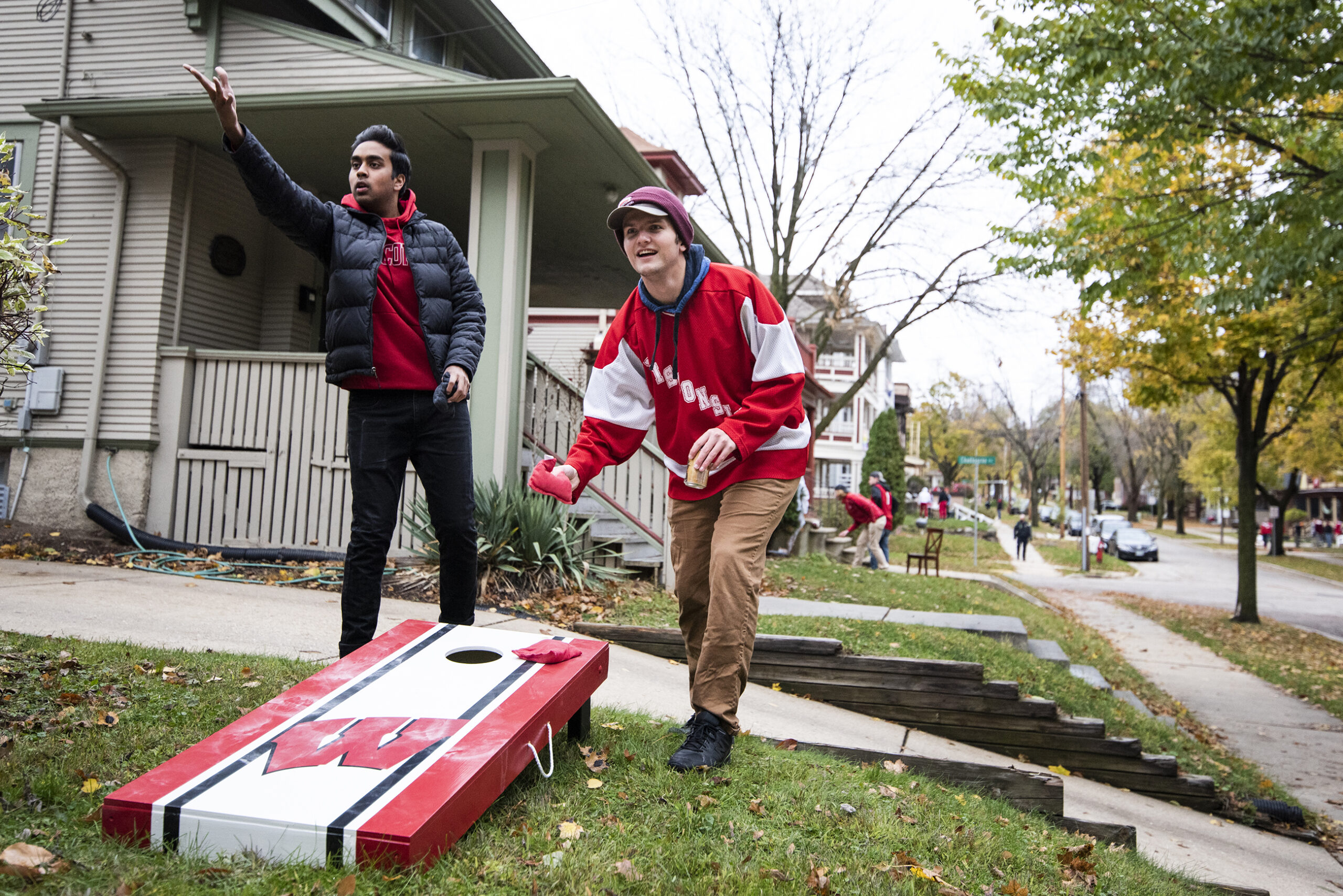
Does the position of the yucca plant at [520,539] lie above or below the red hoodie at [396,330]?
below

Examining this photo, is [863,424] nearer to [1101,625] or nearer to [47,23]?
[1101,625]

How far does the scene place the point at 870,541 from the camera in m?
15.6

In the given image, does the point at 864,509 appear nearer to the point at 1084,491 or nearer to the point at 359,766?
the point at 1084,491

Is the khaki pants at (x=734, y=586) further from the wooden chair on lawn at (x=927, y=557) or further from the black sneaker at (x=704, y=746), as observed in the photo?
the wooden chair on lawn at (x=927, y=557)

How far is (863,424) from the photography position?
46.9m

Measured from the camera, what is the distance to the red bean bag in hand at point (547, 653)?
110 inches

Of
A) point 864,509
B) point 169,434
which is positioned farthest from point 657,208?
point 864,509

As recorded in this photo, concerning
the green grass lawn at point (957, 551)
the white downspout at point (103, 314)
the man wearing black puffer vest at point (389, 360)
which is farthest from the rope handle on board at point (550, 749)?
the green grass lawn at point (957, 551)

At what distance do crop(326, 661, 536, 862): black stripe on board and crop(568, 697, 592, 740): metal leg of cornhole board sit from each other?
607mm

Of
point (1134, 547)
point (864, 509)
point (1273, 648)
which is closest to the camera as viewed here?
point (1273, 648)

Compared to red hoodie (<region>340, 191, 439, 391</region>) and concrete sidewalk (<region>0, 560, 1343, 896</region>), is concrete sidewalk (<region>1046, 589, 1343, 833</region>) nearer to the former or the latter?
concrete sidewalk (<region>0, 560, 1343, 896</region>)

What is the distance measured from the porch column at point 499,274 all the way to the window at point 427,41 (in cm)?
384

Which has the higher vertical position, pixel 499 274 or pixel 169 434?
pixel 499 274

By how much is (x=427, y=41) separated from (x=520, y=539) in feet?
25.2
